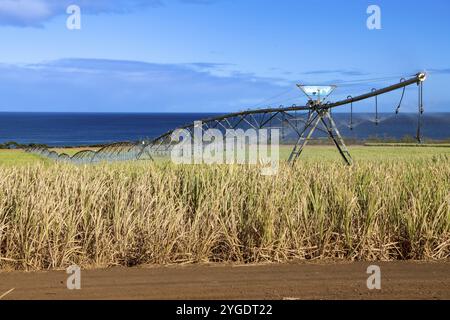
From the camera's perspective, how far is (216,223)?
5.92 meters

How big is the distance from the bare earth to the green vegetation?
0.77 ft

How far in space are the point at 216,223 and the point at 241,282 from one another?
1057 mm

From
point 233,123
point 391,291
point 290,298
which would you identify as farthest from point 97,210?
point 233,123

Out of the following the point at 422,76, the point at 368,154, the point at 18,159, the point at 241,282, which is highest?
the point at 422,76

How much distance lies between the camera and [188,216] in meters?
6.45

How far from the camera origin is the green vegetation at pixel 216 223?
18.4 feet

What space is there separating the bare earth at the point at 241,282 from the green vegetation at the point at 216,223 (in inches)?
9.3

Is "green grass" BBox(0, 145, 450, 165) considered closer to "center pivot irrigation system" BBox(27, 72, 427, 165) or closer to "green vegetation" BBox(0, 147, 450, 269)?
"center pivot irrigation system" BBox(27, 72, 427, 165)

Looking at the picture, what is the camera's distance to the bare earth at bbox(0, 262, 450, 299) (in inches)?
182
